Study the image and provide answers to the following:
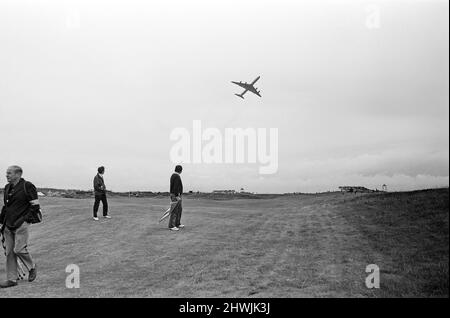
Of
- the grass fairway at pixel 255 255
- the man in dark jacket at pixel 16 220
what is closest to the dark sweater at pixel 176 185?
the grass fairway at pixel 255 255

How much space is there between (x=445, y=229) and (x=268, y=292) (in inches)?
263

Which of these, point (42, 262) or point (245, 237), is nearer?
point (42, 262)

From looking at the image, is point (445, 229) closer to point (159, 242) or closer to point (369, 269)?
point (369, 269)

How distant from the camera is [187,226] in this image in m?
17.1

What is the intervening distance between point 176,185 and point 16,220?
691 cm

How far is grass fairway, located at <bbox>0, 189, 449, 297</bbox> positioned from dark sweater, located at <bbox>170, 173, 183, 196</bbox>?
1614mm

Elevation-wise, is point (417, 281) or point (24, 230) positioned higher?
point (24, 230)

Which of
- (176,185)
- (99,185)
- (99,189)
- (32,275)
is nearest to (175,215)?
(176,185)

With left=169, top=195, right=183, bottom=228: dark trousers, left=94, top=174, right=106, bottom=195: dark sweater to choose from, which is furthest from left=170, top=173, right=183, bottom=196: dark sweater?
left=94, top=174, right=106, bottom=195: dark sweater

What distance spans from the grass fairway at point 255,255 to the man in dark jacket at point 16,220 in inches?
Answer: 20.4

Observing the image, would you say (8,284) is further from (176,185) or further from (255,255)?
(176,185)

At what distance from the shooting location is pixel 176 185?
53.8ft

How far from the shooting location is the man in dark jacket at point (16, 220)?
1047 cm
